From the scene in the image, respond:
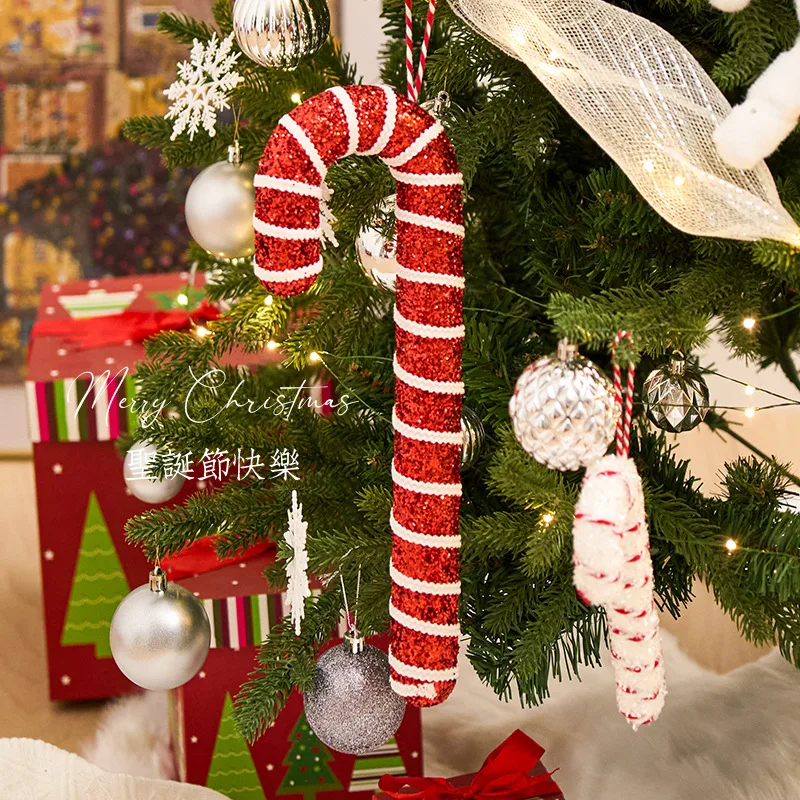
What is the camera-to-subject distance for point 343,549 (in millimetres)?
713

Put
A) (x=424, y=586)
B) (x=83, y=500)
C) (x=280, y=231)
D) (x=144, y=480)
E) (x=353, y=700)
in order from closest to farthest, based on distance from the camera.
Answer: (x=280, y=231) < (x=424, y=586) < (x=353, y=700) < (x=144, y=480) < (x=83, y=500)

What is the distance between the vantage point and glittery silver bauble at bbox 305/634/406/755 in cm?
74

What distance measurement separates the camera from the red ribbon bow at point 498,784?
747mm

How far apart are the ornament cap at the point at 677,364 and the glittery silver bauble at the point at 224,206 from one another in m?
0.35

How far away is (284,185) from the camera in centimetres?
51

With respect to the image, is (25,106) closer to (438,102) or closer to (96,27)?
(96,27)

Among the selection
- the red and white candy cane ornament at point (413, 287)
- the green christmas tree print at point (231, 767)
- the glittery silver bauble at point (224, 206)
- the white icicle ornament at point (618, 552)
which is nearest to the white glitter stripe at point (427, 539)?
the red and white candy cane ornament at point (413, 287)

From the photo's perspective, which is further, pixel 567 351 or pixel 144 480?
pixel 144 480

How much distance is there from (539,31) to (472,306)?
0.77ft

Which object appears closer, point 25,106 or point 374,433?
point 374,433

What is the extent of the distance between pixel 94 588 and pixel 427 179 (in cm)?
78

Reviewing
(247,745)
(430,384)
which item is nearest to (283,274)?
(430,384)

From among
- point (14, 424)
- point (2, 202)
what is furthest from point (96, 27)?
point (14, 424)

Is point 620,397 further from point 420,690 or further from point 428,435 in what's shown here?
point 420,690
